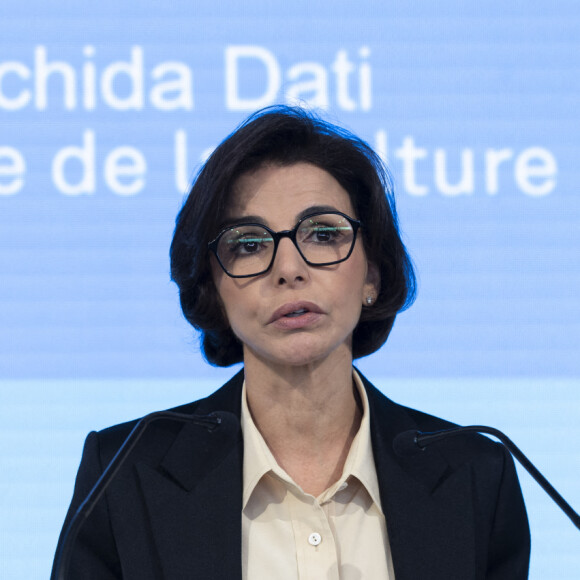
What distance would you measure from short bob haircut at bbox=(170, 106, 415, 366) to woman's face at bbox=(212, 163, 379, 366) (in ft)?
0.11

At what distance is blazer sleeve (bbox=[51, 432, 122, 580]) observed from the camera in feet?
5.53

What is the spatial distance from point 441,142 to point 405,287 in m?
0.73

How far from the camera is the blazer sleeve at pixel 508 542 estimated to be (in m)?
1.81

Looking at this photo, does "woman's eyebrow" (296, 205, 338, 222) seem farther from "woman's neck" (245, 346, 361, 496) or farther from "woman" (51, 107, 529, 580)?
"woman's neck" (245, 346, 361, 496)

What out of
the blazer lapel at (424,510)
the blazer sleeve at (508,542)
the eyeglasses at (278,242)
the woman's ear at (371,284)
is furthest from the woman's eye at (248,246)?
the blazer sleeve at (508,542)

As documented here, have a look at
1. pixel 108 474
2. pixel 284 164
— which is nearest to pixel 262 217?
pixel 284 164

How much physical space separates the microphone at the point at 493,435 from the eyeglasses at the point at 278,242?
0.35 metres

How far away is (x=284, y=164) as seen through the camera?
1.87 m

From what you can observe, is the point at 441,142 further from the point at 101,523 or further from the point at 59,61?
the point at 101,523

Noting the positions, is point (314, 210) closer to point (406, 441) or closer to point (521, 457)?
point (406, 441)


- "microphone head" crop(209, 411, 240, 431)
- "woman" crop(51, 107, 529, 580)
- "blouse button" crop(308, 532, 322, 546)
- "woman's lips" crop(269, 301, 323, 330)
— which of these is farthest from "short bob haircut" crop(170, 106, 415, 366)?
"blouse button" crop(308, 532, 322, 546)

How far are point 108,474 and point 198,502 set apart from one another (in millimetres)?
302

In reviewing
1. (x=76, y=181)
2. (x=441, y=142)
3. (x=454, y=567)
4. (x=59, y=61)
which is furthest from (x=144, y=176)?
(x=454, y=567)

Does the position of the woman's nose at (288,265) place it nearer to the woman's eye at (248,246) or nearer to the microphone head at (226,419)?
the woman's eye at (248,246)
